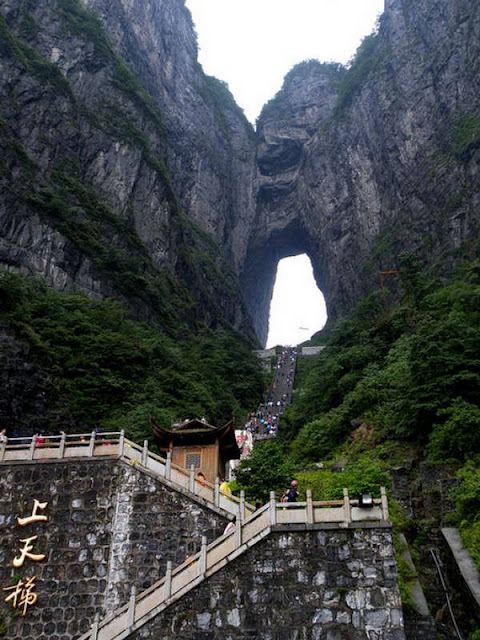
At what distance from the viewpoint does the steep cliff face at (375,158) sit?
4609 centimetres

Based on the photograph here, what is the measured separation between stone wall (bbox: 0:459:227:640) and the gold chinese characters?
8cm

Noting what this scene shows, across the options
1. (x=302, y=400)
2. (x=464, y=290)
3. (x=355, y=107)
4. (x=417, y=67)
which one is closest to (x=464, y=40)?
(x=417, y=67)

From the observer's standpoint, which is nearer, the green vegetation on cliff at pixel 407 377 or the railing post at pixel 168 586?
the railing post at pixel 168 586

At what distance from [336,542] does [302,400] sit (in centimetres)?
2140

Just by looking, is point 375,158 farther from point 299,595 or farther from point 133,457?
point 299,595

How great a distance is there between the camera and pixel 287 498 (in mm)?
11516

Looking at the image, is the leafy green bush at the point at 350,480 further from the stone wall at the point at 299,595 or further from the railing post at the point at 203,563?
the railing post at the point at 203,563

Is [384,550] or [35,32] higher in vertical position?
[35,32]

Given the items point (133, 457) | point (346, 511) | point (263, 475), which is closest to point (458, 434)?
point (263, 475)

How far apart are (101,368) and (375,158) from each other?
143 ft

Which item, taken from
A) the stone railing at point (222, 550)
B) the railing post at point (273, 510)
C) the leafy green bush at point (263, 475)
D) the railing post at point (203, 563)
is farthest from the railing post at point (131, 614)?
the leafy green bush at point (263, 475)

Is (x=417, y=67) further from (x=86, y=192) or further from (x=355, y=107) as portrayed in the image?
(x=86, y=192)

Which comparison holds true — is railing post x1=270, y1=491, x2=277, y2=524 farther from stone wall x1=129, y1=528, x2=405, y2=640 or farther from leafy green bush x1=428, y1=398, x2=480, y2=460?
leafy green bush x1=428, y1=398, x2=480, y2=460

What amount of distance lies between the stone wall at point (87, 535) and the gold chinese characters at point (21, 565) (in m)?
0.08
